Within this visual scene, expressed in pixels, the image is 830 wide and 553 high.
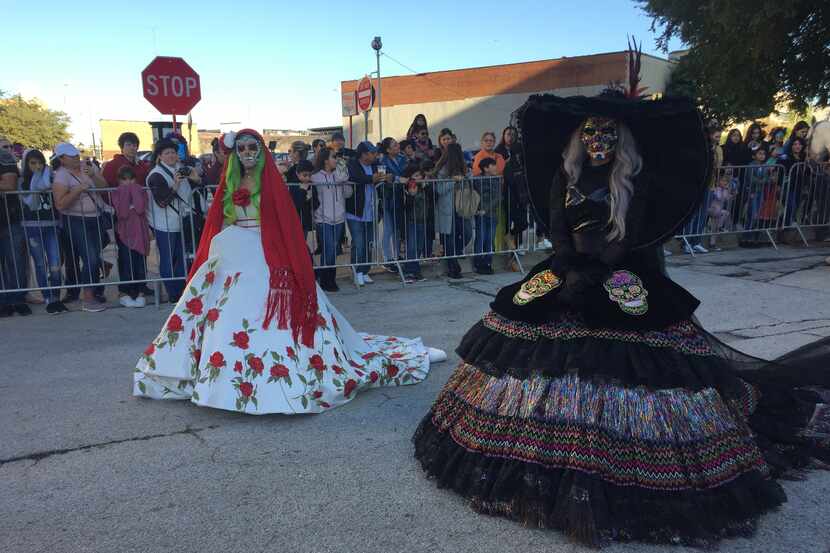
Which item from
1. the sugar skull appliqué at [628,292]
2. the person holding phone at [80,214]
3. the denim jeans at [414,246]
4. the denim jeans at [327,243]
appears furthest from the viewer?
the denim jeans at [414,246]

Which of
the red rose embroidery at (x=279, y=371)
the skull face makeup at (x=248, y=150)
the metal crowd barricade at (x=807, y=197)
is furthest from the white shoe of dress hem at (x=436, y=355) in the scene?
the metal crowd barricade at (x=807, y=197)

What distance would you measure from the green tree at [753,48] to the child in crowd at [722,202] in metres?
1.38

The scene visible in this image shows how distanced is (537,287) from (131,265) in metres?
6.06

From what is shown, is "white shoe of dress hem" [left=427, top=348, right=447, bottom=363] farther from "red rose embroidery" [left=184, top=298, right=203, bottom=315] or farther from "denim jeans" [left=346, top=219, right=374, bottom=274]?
"denim jeans" [left=346, top=219, right=374, bottom=274]

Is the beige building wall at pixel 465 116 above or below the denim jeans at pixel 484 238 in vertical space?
above

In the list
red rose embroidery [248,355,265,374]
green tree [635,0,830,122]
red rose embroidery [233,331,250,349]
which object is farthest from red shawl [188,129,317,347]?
green tree [635,0,830,122]

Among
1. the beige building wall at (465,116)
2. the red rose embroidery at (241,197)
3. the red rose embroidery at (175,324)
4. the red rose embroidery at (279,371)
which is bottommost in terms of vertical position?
the red rose embroidery at (279,371)

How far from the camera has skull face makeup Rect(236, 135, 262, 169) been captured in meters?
4.46

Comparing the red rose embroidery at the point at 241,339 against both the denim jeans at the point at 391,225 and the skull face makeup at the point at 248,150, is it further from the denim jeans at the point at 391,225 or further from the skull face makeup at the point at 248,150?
the denim jeans at the point at 391,225

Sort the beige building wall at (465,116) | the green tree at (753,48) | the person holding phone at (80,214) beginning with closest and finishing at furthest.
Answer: the person holding phone at (80,214) → the green tree at (753,48) → the beige building wall at (465,116)

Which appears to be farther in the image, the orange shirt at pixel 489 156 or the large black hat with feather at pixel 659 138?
the orange shirt at pixel 489 156

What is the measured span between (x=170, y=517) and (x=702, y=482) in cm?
239

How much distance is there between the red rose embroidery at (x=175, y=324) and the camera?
14.2ft

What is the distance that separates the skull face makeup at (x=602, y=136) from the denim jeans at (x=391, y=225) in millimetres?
5641
